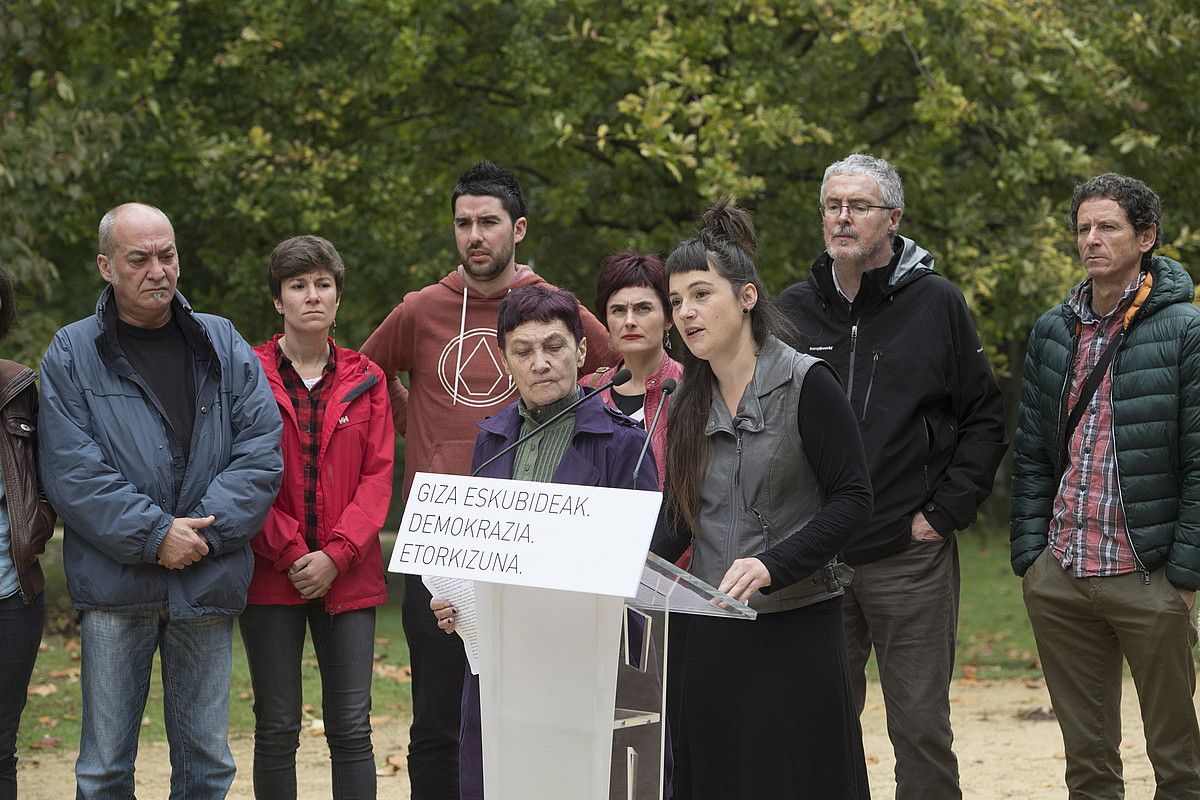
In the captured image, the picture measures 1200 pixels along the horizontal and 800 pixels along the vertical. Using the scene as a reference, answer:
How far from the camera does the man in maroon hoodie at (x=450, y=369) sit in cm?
505

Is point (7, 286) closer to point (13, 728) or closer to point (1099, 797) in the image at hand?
point (13, 728)

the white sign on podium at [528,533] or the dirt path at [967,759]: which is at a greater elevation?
the white sign on podium at [528,533]

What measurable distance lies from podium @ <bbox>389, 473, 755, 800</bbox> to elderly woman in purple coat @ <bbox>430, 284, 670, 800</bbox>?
62cm

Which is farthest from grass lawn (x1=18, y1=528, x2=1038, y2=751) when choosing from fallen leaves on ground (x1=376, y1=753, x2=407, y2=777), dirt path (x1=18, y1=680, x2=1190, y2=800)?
fallen leaves on ground (x1=376, y1=753, x2=407, y2=777)

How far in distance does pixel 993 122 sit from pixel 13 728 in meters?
8.63

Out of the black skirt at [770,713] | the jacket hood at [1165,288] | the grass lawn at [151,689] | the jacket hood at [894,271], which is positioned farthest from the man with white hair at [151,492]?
the jacket hood at [1165,288]

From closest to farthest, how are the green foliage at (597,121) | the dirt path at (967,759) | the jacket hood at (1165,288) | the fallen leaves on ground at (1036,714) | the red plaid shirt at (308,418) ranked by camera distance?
the jacket hood at (1165,288) < the red plaid shirt at (308,418) < the dirt path at (967,759) < the fallen leaves on ground at (1036,714) < the green foliage at (597,121)

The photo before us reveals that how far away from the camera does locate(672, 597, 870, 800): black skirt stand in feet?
12.3

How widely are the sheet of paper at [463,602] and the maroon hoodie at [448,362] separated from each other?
1.29 m

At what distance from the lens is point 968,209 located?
10930 mm

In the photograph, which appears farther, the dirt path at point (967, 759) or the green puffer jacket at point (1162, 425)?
the dirt path at point (967, 759)

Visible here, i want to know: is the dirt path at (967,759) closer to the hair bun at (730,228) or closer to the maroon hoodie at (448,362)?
the maroon hoodie at (448,362)

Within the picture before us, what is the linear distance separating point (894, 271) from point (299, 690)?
2542 millimetres

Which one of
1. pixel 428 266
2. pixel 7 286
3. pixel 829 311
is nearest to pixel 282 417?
pixel 7 286
